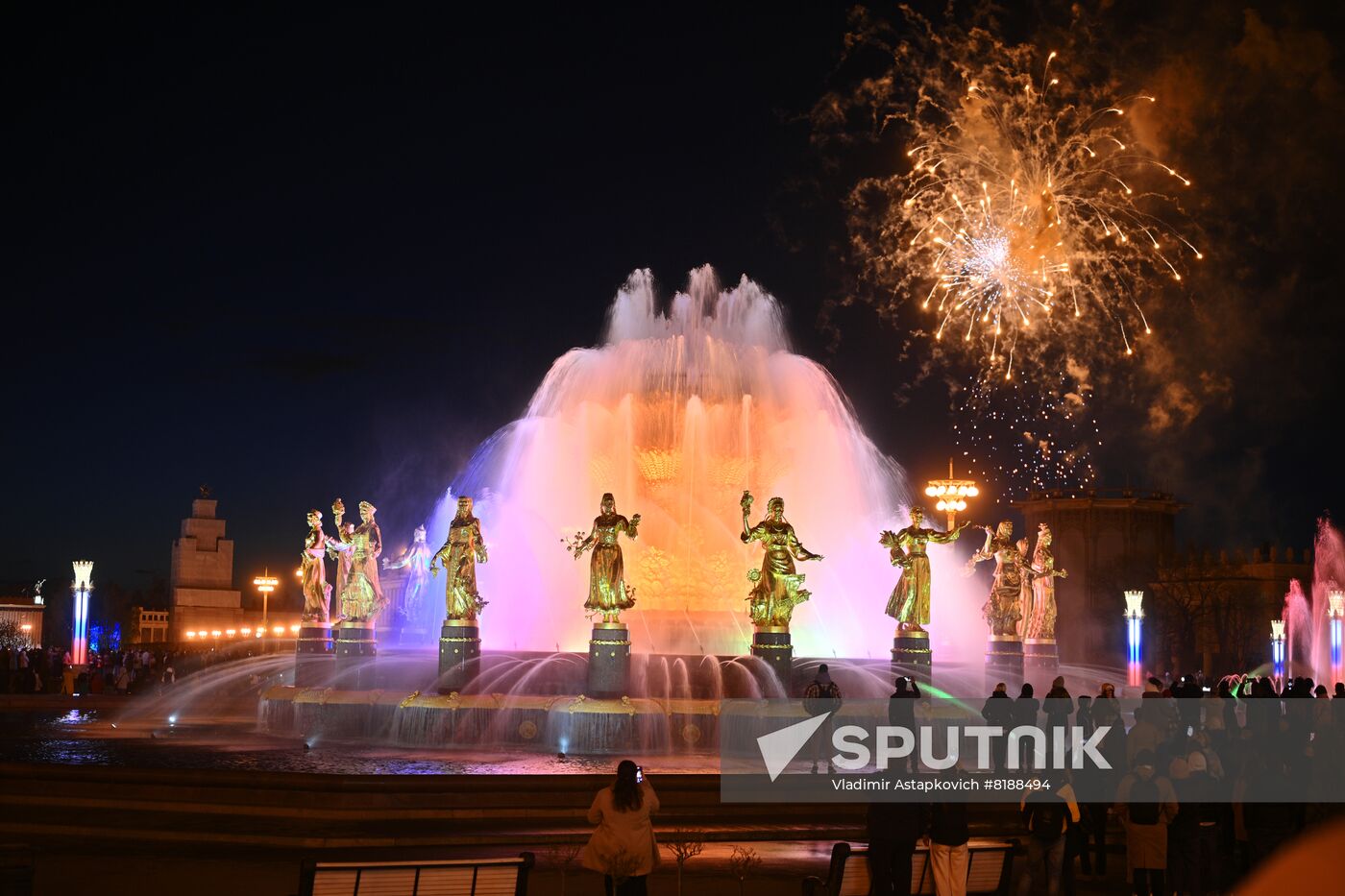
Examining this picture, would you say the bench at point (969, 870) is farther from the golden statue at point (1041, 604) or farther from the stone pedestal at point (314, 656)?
the golden statue at point (1041, 604)

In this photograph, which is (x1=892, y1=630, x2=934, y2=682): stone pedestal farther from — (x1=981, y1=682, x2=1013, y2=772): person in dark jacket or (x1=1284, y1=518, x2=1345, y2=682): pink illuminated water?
(x1=1284, y1=518, x2=1345, y2=682): pink illuminated water

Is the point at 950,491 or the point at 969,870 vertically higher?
the point at 950,491

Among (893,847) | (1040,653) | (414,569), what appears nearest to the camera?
(893,847)

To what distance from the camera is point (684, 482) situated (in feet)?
88.7

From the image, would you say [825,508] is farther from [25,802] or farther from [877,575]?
[25,802]

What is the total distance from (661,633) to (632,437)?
14.7 feet

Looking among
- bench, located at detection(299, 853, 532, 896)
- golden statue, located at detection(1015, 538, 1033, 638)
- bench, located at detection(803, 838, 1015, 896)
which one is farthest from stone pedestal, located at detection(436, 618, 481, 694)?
bench, located at detection(299, 853, 532, 896)

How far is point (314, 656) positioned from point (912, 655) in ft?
33.1

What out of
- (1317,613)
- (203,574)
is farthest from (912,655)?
(203,574)

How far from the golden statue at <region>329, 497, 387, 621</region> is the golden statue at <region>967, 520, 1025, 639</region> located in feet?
33.6

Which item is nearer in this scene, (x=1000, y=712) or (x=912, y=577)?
(x=1000, y=712)

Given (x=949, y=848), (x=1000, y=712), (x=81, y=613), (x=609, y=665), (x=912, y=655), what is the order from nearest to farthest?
(x=949, y=848) → (x=1000, y=712) → (x=609, y=665) → (x=912, y=655) → (x=81, y=613)

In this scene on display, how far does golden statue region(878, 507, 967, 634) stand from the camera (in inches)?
810

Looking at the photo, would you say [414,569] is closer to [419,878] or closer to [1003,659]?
[1003,659]
